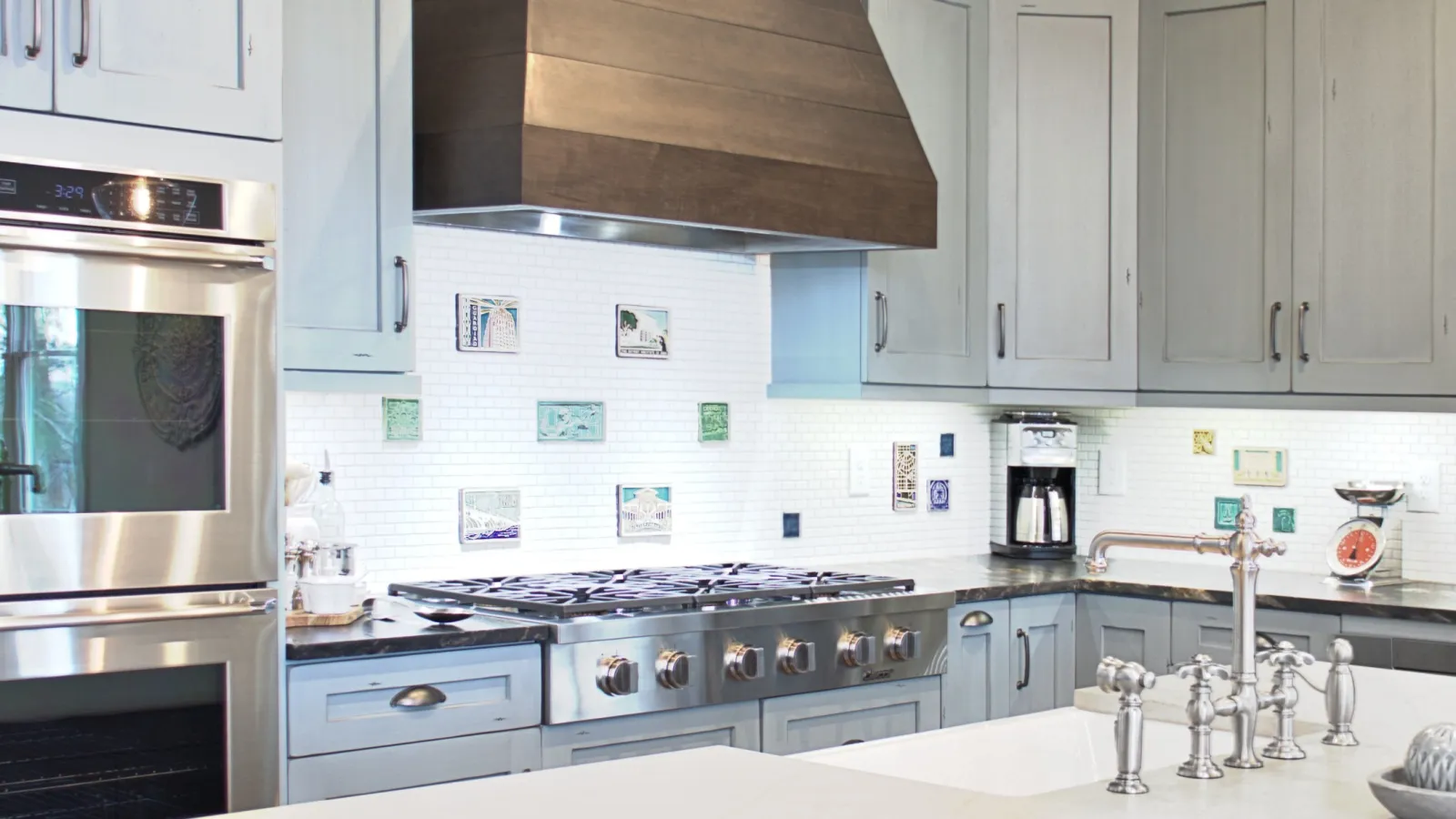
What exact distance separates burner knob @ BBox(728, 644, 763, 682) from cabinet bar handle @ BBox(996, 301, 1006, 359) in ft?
4.84

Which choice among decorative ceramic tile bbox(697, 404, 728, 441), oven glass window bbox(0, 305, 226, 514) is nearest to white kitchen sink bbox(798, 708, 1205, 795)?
oven glass window bbox(0, 305, 226, 514)

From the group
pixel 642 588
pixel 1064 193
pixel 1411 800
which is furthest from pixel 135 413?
pixel 1064 193

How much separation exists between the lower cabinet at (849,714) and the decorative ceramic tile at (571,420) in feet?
3.02

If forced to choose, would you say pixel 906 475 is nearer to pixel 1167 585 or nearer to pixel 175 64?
pixel 1167 585

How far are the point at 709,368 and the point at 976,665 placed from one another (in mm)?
1085

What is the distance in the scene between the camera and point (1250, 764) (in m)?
1.90

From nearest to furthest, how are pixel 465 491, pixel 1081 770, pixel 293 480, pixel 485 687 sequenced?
pixel 1081 770 → pixel 485 687 → pixel 293 480 → pixel 465 491

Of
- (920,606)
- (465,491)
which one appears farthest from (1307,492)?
(465,491)

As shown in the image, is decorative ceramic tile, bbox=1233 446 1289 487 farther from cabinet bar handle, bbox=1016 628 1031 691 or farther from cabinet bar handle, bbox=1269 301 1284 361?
cabinet bar handle, bbox=1016 628 1031 691

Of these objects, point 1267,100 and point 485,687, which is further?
point 1267,100

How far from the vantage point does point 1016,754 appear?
7.46ft

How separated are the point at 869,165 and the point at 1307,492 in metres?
1.75

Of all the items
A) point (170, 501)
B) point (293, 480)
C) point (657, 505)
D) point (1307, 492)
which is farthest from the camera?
point (1307, 492)

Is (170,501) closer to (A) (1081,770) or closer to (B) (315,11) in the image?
(B) (315,11)
